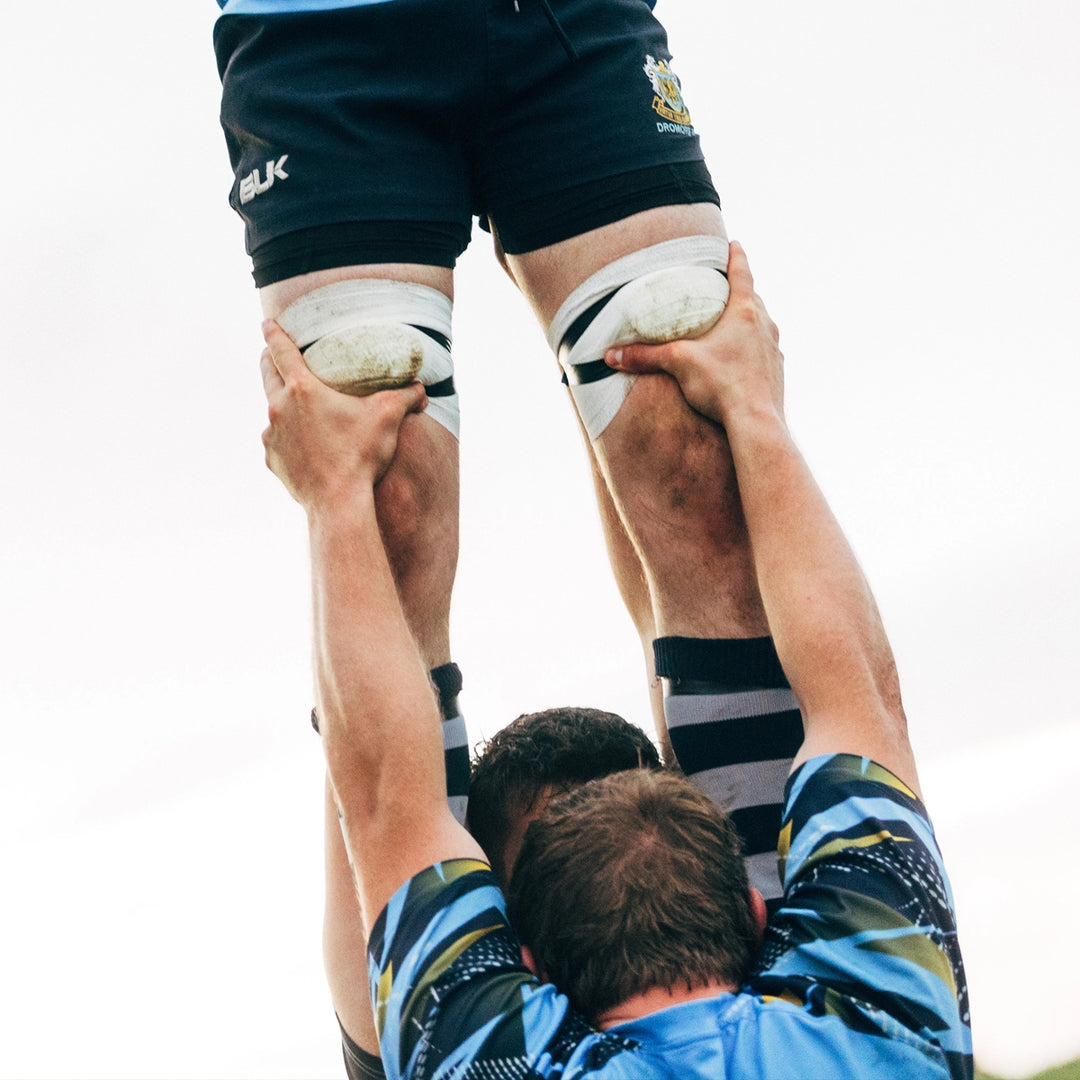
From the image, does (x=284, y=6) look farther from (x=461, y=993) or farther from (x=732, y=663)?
(x=461, y=993)

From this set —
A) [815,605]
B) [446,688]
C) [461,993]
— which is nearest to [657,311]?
[815,605]

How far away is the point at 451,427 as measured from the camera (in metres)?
1.45

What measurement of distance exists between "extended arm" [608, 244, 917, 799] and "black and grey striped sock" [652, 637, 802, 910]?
124 millimetres

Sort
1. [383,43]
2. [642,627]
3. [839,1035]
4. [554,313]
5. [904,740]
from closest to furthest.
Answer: [839,1035] < [904,740] < [383,43] < [554,313] < [642,627]

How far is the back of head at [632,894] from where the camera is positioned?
3.43 ft

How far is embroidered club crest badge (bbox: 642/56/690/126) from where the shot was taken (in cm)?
149

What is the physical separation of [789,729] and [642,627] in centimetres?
39

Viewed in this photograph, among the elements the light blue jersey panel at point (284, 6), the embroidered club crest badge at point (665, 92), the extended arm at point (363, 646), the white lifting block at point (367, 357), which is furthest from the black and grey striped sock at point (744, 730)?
the light blue jersey panel at point (284, 6)

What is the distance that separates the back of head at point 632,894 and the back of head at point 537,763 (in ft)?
1.06

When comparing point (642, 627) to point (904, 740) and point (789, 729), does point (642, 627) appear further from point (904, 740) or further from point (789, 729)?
point (904, 740)

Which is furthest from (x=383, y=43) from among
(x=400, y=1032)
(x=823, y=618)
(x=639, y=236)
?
(x=400, y=1032)

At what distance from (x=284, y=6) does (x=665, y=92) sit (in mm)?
478

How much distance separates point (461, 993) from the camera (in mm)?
1016

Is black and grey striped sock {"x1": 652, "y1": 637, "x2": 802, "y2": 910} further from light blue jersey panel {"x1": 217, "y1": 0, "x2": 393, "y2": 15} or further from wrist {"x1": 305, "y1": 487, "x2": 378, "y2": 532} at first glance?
light blue jersey panel {"x1": 217, "y1": 0, "x2": 393, "y2": 15}
